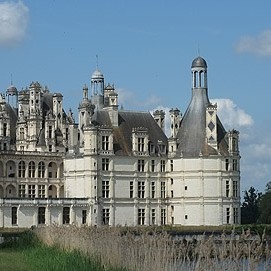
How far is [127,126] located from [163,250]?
47142mm

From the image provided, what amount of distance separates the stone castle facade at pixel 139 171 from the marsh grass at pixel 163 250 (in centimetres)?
3142

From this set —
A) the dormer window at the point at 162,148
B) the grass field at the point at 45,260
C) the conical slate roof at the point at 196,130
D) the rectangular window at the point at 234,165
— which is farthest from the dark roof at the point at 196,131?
the grass field at the point at 45,260

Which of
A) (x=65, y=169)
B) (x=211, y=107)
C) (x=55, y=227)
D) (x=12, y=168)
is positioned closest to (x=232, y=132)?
(x=211, y=107)

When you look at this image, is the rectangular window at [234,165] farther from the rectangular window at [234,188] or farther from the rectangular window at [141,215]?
the rectangular window at [141,215]

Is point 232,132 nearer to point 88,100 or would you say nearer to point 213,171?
point 213,171

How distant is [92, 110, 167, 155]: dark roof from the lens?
63875 millimetres

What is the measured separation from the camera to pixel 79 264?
72.4 feet

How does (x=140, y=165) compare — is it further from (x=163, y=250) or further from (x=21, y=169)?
(x=163, y=250)

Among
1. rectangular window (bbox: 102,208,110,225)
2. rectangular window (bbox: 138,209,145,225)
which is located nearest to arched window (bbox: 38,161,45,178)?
rectangular window (bbox: 102,208,110,225)

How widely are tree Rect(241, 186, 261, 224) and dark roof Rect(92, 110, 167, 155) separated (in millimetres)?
13999

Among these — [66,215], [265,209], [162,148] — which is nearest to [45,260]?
[66,215]

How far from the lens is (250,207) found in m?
80.6

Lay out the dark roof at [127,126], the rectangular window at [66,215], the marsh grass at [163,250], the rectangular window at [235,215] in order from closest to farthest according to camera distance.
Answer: the marsh grass at [163,250] < the rectangular window at [66,215] < the dark roof at [127,126] < the rectangular window at [235,215]

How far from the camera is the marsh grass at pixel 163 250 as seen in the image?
15.4 metres
